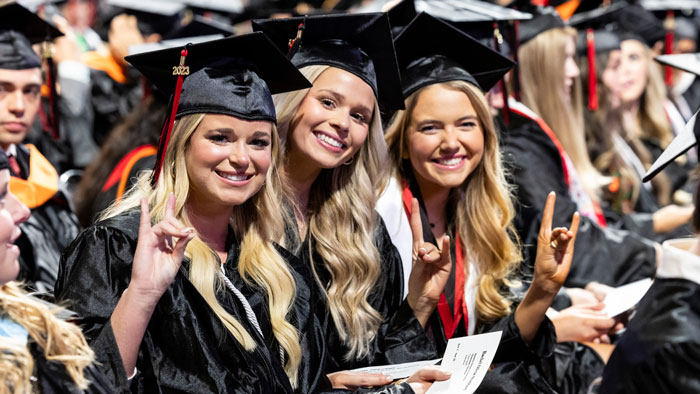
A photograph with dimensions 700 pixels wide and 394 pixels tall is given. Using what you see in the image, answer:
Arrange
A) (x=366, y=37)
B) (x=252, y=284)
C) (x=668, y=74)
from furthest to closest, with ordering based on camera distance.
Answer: (x=668, y=74) < (x=366, y=37) < (x=252, y=284)

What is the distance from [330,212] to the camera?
3.58m

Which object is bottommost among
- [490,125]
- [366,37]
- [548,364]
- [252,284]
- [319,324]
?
[548,364]

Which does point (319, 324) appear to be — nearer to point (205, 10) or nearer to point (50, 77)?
point (50, 77)

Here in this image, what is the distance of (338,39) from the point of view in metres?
3.56

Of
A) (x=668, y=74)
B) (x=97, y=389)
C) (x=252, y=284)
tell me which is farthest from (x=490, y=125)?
(x=668, y=74)

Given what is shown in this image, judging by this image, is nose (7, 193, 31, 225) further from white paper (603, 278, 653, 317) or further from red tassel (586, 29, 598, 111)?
red tassel (586, 29, 598, 111)

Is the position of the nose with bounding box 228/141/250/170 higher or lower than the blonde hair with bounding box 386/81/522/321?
higher

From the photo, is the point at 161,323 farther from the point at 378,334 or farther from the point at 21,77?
the point at 21,77

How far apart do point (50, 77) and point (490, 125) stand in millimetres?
2346

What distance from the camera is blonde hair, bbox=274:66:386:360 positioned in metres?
3.38

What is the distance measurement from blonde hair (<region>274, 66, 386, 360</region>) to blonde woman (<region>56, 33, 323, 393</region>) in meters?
0.28

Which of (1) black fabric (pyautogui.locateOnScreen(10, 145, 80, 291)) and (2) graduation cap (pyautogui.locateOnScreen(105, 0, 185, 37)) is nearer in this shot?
(1) black fabric (pyautogui.locateOnScreen(10, 145, 80, 291))

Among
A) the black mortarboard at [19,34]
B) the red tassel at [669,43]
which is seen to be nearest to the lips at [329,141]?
the black mortarboard at [19,34]

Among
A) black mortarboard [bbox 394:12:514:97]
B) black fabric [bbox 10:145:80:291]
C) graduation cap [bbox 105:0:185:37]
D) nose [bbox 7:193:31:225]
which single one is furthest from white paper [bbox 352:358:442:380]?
graduation cap [bbox 105:0:185:37]
